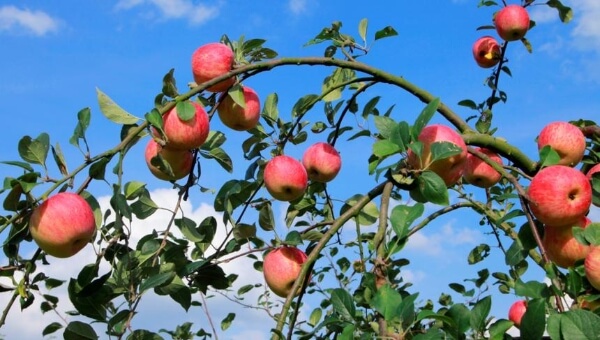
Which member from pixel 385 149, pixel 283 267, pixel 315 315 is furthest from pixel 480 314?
pixel 315 315

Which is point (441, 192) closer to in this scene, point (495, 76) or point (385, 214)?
point (385, 214)

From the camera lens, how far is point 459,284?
10.5ft

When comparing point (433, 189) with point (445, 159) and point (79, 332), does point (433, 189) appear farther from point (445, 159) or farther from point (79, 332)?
point (79, 332)

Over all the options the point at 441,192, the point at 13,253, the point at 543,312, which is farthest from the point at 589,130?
the point at 13,253

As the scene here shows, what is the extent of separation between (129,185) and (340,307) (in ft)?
2.31

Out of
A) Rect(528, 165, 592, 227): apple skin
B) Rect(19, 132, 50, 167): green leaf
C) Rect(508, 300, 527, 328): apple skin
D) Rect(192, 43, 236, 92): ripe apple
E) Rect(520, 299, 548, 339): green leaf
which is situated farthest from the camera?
Rect(508, 300, 527, 328): apple skin

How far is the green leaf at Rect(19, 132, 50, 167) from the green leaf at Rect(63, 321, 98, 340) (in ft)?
1.23

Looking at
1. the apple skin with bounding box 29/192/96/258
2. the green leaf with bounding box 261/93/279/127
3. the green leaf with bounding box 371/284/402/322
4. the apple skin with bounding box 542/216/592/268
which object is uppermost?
the green leaf with bounding box 261/93/279/127

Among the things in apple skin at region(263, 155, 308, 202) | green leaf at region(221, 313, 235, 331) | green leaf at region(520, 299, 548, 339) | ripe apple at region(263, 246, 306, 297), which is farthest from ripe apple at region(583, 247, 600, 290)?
green leaf at region(221, 313, 235, 331)

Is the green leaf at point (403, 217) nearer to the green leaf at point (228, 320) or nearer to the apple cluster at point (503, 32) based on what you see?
the apple cluster at point (503, 32)

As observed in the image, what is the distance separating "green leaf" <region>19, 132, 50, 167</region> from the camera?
60.4 inches

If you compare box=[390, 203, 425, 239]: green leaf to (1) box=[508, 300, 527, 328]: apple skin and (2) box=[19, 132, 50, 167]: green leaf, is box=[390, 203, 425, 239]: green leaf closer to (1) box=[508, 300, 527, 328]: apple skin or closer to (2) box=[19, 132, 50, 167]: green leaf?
(2) box=[19, 132, 50, 167]: green leaf

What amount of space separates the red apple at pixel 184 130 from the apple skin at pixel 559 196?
31.1 inches

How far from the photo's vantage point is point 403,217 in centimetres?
126
